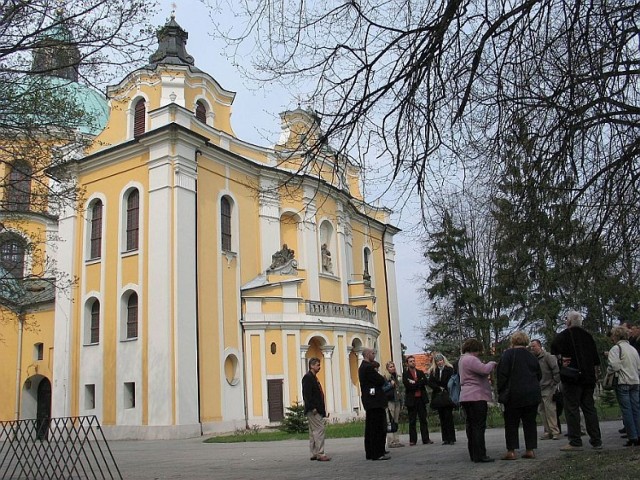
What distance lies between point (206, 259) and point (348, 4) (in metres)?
20.9

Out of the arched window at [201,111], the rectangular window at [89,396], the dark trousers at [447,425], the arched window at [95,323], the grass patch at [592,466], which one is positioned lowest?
the grass patch at [592,466]

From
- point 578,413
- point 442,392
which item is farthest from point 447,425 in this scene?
point 578,413

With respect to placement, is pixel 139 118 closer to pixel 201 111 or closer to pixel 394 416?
pixel 201 111

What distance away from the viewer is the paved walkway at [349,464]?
8414mm

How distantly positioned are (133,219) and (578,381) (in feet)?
70.1

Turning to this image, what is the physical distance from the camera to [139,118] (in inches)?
1142

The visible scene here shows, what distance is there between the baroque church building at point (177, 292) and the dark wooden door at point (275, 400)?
0.19 feet

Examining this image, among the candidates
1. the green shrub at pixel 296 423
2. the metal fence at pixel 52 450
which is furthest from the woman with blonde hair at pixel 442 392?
the green shrub at pixel 296 423

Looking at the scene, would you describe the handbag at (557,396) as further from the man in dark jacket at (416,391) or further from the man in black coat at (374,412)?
the man in black coat at (374,412)

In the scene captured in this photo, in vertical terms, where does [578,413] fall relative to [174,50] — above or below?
below

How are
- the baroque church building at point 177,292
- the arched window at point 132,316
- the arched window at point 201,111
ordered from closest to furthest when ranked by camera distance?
the baroque church building at point 177,292, the arched window at point 132,316, the arched window at point 201,111

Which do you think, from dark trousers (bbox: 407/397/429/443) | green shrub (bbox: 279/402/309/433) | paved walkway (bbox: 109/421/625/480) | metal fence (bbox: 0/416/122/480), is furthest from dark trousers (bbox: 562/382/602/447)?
green shrub (bbox: 279/402/309/433)

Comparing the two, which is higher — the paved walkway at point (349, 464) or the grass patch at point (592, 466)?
the grass patch at point (592, 466)

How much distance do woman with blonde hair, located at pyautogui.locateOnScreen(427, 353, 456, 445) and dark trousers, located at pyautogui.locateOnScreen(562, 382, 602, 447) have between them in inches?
113
